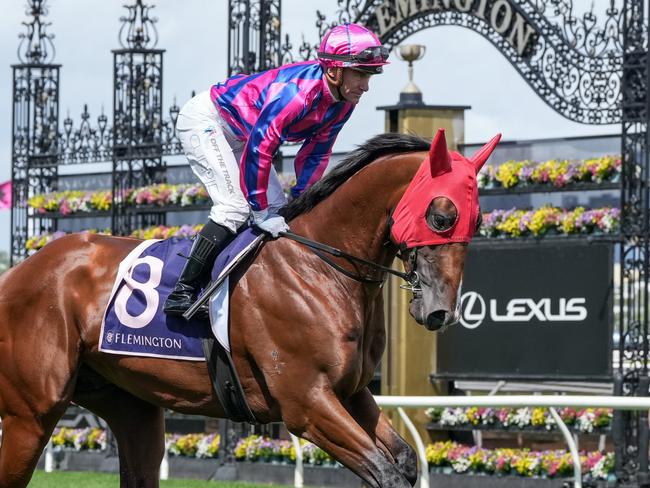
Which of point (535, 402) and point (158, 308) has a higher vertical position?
point (158, 308)

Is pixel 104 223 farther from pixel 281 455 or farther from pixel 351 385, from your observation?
pixel 351 385

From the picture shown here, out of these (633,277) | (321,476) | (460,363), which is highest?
(633,277)

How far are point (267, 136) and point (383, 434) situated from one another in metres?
1.18

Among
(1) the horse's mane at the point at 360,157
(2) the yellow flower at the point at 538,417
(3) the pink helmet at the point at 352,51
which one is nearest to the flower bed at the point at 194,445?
(2) the yellow flower at the point at 538,417

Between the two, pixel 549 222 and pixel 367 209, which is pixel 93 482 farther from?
pixel 367 209

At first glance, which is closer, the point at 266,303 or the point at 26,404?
the point at 266,303

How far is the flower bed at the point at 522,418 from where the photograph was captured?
9.77 meters

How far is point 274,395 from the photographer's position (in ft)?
17.8

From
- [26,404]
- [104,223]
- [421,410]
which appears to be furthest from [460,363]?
[26,404]

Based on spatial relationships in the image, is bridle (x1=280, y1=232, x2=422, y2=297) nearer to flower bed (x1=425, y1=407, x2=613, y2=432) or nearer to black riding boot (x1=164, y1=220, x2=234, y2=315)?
black riding boot (x1=164, y1=220, x2=234, y2=315)

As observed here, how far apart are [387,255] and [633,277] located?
4596 mm

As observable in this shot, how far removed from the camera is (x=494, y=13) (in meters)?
10.5

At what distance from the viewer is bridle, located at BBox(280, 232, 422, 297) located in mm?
5219

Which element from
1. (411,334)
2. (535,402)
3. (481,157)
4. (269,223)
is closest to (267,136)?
(269,223)
